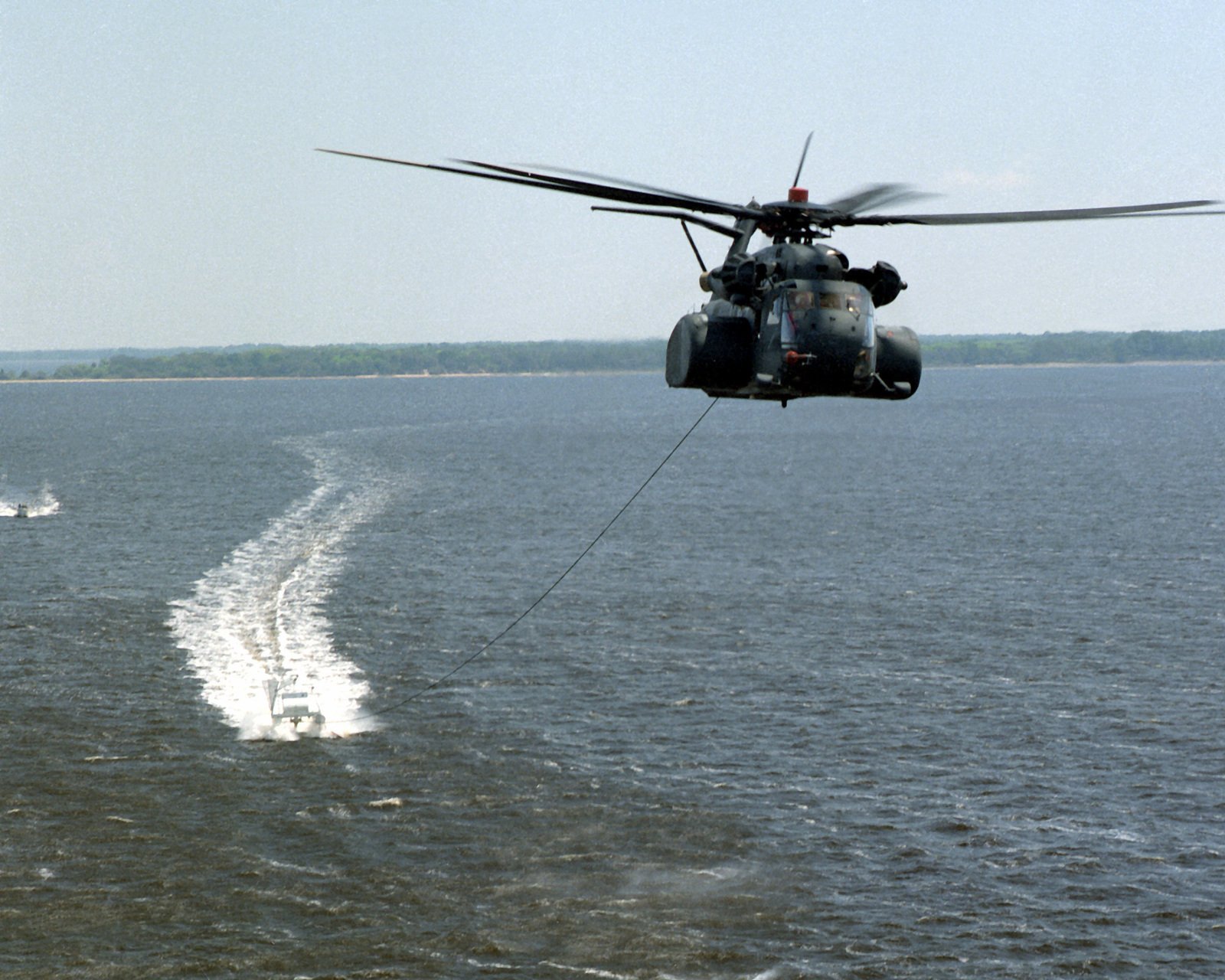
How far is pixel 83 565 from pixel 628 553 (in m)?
46.0

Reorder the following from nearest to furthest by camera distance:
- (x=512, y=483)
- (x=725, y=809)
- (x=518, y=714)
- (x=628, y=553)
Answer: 1. (x=725, y=809)
2. (x=518, y=714)
3. (x=628, y=553)
4. (x=512, y=483)

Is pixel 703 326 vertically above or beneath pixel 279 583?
above

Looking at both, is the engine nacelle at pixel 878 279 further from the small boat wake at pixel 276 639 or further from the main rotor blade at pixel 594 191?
the small boat wake at pixel 276 639

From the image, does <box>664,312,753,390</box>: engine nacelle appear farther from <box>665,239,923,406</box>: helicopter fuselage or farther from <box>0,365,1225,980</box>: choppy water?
<box>0,365,1225,980</box>: choppy water

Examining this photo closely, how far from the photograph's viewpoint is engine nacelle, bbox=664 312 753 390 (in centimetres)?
3064

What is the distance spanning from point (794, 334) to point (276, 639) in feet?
210

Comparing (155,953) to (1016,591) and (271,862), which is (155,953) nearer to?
(271,862)

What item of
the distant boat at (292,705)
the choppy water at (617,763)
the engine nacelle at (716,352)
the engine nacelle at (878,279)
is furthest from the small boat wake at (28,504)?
the engine nacelle at (878,279)

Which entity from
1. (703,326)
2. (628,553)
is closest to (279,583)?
(628,553)

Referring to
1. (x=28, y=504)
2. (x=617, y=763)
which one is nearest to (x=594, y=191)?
(x=617, y=763)

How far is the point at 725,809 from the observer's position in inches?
2447

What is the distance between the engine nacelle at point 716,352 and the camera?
30641 millimetres

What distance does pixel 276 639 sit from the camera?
86438 millimetres

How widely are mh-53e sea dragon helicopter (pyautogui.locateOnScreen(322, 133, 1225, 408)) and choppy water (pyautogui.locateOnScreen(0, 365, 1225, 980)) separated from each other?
98.0 inches
